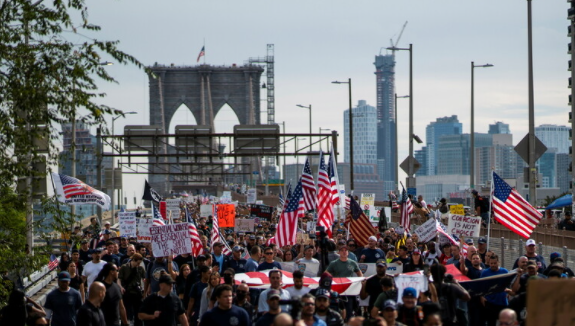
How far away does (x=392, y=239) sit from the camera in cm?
2538

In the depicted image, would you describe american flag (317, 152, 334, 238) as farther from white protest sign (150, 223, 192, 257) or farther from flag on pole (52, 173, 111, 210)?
flag on pole (52, 173, 111, 210)

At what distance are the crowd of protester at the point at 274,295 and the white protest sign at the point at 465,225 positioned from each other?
18.0 inches

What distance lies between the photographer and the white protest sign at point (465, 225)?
20766mm

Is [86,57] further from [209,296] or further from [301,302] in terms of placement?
[301,302]

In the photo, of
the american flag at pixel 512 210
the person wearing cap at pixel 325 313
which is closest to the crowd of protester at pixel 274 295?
the person wearing cap at pixel 325 313

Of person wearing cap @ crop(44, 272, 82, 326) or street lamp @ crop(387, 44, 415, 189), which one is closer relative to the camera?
person wearing cap @ crop(44, 272, 82, 326)

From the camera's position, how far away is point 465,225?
2088 cm

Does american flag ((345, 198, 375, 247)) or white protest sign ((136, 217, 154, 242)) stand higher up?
american flag ((345, 198, 375, 247))

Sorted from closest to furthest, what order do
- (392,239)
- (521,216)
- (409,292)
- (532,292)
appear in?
1. (532,292)
2. (409,292)
3. (521,216)
4. (392,239)

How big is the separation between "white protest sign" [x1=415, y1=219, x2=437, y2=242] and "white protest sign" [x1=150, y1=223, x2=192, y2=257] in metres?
4.74

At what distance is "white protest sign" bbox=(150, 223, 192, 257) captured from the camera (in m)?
18.5

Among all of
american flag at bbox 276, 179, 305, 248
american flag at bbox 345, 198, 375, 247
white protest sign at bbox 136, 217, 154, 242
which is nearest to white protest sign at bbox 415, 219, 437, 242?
american flag at bbox 345, 198, 375, 247

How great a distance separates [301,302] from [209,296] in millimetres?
3789

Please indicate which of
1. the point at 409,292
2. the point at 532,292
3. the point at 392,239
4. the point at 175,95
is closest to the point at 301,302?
the point at 409,292
